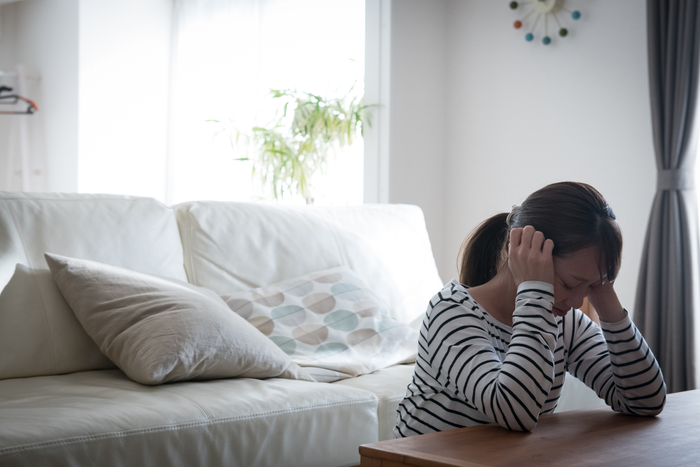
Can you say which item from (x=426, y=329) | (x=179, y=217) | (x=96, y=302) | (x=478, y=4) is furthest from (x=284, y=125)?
(x=426, y=329)

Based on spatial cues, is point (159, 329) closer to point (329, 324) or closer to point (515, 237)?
point (329, 324)

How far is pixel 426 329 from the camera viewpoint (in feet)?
3.63

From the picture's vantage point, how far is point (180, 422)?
4.37 feet

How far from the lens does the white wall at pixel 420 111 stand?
3.63 metres

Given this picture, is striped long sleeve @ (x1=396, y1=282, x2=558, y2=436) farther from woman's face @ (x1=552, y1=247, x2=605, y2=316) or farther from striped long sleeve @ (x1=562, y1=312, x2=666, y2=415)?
striped long sleeve @ (x1=562, y1=312, x2=666, y2=415)

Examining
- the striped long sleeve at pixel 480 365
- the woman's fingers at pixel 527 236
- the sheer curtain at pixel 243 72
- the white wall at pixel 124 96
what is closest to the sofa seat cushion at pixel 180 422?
the striped long sleeve at pixel 480 365

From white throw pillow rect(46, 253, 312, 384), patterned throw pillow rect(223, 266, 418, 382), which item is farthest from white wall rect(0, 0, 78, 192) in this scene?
white throw pillow rect(46, 253, 312, 384)

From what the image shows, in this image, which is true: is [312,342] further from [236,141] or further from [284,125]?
[236,141]

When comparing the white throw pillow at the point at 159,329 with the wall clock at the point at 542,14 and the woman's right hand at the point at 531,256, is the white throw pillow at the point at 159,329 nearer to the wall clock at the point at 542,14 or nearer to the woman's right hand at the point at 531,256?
the woman's right hand at the point at 531,256

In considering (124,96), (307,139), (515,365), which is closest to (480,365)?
(515,365)

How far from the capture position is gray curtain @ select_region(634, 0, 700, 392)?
113 inches

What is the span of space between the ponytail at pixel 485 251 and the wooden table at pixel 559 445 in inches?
12.6

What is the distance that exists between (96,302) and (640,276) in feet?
7.32

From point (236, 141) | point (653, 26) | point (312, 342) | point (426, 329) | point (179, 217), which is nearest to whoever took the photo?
point (426, 329)
